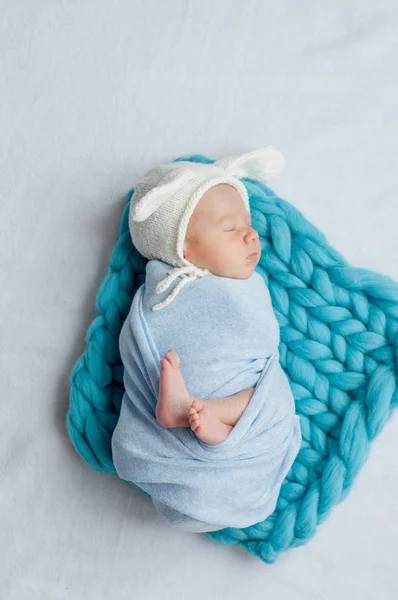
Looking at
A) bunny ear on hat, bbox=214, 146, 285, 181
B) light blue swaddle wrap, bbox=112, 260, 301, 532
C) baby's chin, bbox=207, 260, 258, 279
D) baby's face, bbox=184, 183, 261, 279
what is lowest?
light blue swaddle wrap, bbox=112, 260, 301, 532

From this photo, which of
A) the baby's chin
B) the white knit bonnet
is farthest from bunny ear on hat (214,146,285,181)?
the baby's chin

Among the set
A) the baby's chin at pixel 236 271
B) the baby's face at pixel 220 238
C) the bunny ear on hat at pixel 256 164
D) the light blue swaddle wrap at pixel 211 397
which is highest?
the bunny ear on hat at pixel 256 164

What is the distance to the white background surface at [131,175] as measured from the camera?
118 cm

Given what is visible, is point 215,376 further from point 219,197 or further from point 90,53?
point 90,53

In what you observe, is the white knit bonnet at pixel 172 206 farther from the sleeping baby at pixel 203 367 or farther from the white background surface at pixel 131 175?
the white background surface at pixel 131 175

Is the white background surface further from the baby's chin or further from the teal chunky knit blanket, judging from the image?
the baby's chin

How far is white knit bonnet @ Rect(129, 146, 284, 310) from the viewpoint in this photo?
1.01 meters

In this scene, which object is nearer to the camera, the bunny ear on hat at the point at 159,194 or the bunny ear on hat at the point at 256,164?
the bunny ear on hat at the point at 159,194

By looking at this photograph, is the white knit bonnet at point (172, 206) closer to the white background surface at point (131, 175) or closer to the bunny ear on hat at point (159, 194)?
the bunny ear on hat at point (159, 194)

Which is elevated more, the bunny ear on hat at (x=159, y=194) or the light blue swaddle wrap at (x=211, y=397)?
the bunny ear on hat at (x=159, y=194)

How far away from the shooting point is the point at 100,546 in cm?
121

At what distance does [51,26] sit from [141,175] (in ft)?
1.04

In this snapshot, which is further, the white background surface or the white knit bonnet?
the white background surface

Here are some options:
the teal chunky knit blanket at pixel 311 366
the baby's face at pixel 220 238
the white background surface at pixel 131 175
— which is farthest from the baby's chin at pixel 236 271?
the white background surface at pixel 131 175
